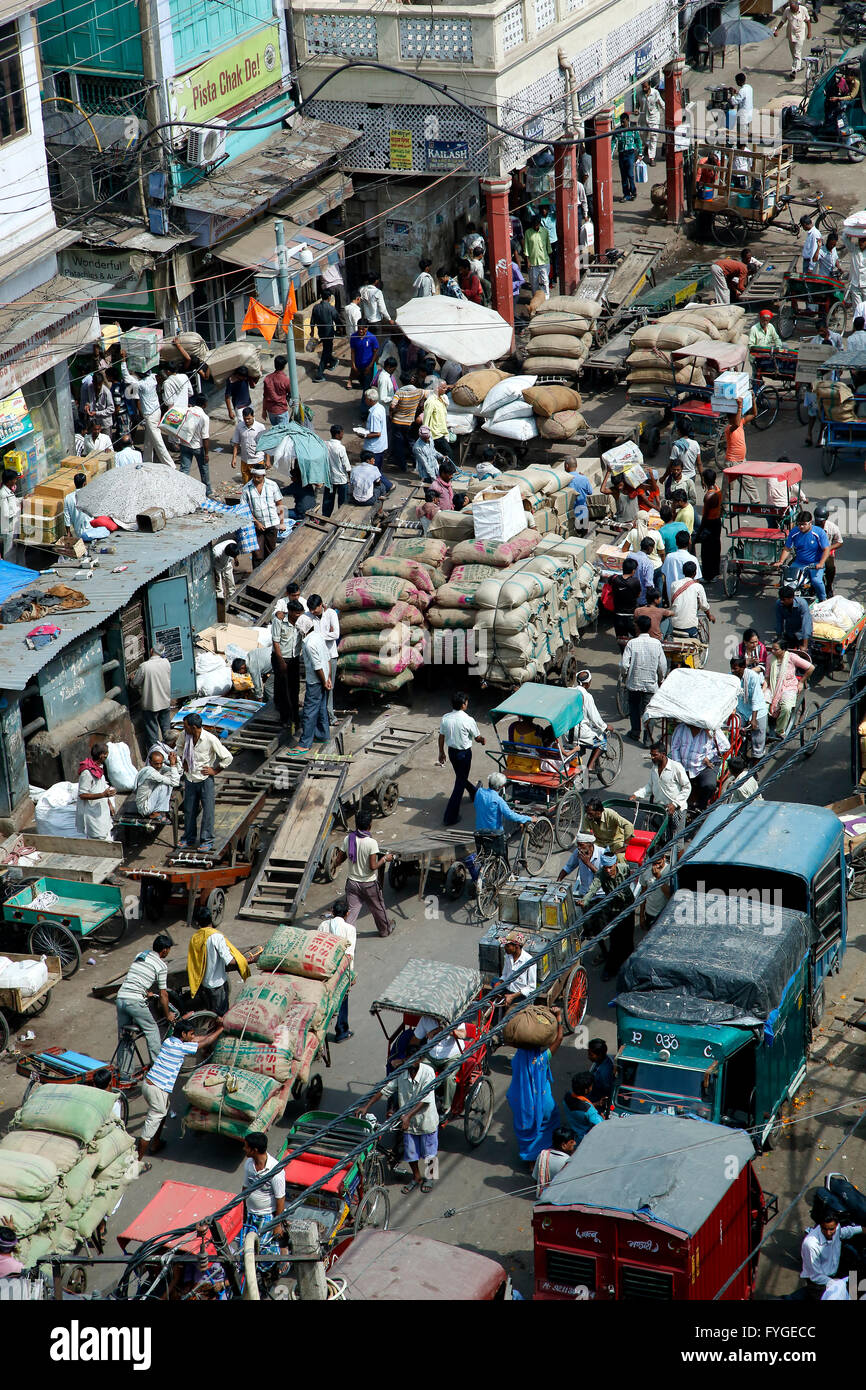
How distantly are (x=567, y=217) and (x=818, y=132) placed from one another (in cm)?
949

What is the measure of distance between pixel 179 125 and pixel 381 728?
11.0m

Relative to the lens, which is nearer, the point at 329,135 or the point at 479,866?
the point at 479,866

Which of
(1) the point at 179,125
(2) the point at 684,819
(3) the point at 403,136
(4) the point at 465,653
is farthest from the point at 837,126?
(2) the point at 684,819

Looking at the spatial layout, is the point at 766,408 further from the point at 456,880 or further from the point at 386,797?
the point at 456,880

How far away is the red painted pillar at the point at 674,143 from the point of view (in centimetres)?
3606

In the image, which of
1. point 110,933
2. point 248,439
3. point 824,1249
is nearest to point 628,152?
point 248,439

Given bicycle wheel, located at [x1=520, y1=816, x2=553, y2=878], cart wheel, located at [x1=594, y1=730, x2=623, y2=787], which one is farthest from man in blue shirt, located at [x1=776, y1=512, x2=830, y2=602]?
bicycle wheel, located at [x1=520, y1=816, x2=553, y2=878]

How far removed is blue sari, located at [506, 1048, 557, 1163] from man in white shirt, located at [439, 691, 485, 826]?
16.2 ft

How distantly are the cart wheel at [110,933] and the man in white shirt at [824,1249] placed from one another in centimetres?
815

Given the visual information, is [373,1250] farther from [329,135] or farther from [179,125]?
[329,135]

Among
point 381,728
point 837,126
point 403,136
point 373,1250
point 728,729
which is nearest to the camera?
point 373,1250

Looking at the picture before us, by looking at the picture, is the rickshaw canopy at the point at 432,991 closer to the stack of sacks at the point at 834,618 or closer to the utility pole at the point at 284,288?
the stack of sacks at the point at 834,618

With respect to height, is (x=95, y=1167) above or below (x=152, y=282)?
below

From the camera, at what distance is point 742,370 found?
2761 cm
